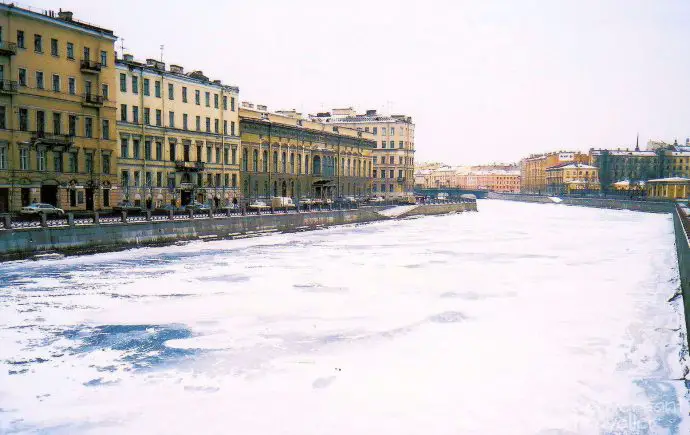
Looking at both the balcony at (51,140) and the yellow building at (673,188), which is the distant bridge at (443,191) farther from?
the balcony at (51,140)

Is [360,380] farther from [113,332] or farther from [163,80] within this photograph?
[163,80]

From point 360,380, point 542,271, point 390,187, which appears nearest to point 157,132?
point 542,271

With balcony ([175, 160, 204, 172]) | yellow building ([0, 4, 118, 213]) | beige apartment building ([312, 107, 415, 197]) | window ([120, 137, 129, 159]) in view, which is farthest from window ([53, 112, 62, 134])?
beige apartment building ([312, 107, 415, 197])

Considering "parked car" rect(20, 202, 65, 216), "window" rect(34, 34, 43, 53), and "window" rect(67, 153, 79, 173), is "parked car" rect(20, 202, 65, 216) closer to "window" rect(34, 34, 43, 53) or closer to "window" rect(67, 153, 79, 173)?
"window" rect(67, 153, 79, 173)

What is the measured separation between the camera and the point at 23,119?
42.0 metres

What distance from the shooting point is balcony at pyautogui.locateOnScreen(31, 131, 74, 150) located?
42.2 meters

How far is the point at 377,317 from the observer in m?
19.4

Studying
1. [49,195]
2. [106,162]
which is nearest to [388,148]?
[106,162]

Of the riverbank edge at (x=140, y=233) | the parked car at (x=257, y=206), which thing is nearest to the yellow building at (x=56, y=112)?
the riverbank edge at (x=140, y=233)

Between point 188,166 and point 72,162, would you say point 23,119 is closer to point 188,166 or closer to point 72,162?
point 72,162

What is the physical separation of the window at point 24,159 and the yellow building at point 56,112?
0.06 meters

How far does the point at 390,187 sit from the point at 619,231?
182 feet

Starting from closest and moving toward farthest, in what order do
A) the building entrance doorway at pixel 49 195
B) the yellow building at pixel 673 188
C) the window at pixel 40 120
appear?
the window at pixel 40 120, the building entrance doorway at pixel 49 195, the yellow building at pixel 673 188

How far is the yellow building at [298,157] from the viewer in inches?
2675
